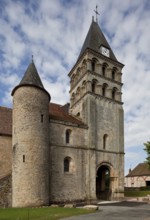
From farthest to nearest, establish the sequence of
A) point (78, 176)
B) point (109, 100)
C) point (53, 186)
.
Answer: point (109, 100), point (78, 176), point (53, 186)

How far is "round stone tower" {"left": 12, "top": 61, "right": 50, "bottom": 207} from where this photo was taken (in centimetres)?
1995

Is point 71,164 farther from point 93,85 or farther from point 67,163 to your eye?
point 93,85

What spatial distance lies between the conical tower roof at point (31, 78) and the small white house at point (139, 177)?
38.1m

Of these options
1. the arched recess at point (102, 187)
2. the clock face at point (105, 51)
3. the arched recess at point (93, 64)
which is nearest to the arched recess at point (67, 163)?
the arched recess at point (102, 187)

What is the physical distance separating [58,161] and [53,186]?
241 cm

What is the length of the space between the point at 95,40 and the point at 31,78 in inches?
537

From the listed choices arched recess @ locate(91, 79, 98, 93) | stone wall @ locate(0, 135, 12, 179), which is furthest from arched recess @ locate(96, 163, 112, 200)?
stone wall @ locate(0, 135, 12, 179)

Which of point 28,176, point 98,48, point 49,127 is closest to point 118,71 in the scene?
point 98,48

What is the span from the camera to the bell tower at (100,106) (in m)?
27.3

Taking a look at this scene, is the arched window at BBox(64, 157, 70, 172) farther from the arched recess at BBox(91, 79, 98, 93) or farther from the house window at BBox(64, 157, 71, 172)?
the arched recess at BBox(91, 79, 98, 93)

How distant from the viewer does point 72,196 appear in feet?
79.5

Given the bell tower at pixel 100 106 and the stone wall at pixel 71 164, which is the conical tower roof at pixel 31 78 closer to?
the stone wall at pixel 71 164

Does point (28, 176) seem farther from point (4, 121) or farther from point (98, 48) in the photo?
point (98, 48)

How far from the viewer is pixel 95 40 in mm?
32781
